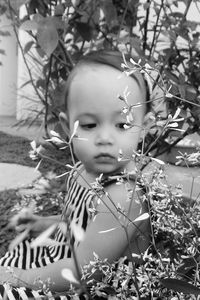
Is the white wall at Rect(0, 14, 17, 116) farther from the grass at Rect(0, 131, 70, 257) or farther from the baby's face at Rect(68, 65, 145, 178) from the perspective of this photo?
the baby's face at Rect(68, 65, 145, 178)

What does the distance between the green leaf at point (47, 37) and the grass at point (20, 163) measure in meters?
0.46

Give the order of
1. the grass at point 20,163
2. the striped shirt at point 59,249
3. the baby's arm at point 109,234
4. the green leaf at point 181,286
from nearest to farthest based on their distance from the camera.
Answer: the green leaf at point 181,286 < the baby's arm at point 109,234 < the striped shirt at point 59,249 < the grass at point 20,163

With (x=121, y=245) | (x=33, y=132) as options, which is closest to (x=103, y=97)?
(x=121, y=245)

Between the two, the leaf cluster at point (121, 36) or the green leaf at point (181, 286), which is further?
the leaf cluster at point (121, 36)

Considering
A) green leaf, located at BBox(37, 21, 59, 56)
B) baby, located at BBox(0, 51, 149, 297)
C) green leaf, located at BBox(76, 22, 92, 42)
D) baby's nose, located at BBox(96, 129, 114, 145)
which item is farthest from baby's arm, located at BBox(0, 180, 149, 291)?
green leaf, located at BBox(76, 22, 92, 42)

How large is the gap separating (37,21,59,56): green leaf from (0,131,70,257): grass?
46cm

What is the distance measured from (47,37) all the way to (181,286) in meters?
1.36

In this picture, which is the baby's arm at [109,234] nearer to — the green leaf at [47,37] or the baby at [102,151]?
the baby at [102,151]

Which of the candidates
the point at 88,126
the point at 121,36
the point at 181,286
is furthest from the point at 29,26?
the point at 181,286

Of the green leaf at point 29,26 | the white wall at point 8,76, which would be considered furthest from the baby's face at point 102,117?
the white wall at point 8,76

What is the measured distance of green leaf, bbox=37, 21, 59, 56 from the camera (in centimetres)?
216

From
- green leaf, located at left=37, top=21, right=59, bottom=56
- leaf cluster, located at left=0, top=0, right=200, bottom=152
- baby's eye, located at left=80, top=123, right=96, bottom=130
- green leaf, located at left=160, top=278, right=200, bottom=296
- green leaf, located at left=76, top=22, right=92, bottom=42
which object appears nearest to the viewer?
green leaf, located at left=160, top=278, right=200, bottom=296

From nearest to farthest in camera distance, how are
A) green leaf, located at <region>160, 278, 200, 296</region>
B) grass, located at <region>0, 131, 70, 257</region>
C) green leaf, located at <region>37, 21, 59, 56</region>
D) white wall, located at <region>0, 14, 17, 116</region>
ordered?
1. green leaf, located at <region>160, 278, 200, 296</region>
2. green leaf, located at <region>37, 21, 59, 56</region>
3. grass, located at <region>0, 131, 70, 257</region>
4. white wall, located at <region>0, 14, 17, 116</region>

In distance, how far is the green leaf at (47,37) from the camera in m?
2.16
